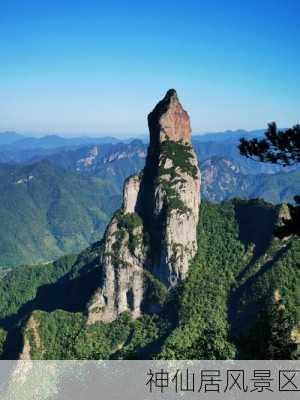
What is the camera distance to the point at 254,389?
2325 centimetres

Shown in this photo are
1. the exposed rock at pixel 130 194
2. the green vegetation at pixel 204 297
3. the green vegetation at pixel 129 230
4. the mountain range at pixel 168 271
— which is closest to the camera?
the green vegetation at pixel 204 297

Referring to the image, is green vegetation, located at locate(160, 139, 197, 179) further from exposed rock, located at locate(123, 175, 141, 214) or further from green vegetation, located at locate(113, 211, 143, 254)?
green vegetation, located at locate(113, 211, 143, 254)

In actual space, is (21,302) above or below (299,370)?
below

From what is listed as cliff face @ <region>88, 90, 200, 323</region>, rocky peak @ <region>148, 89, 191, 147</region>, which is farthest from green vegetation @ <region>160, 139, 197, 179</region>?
rocky peak @ <region>148, 89, 191, 147</region>

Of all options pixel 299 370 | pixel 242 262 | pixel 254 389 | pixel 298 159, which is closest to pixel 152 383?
pixel 254 389

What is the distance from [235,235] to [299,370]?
6105 cm

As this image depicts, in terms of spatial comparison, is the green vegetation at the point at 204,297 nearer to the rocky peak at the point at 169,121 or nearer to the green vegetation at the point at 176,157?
the green vegetation at the point at 176,157

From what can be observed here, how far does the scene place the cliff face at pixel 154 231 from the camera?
7762 centimetres

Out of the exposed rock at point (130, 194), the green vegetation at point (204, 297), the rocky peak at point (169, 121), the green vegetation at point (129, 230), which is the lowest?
the green vegetation at point (204, 297)

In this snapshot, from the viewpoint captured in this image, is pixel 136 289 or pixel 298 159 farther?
pixel 136 289

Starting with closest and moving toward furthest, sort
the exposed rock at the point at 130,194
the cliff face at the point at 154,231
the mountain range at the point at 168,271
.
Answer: the mountain range at the point at 168,271 → the cliff face at the point at 154,231 → the exposed rock at the point at 130,194

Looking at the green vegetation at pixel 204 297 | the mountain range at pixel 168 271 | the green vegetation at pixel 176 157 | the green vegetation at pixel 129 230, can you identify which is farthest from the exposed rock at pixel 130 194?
the green vegetation at pixel 176 157

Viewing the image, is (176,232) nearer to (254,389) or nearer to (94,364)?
(94,364)

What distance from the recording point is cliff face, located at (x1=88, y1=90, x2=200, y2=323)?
77.6 m
